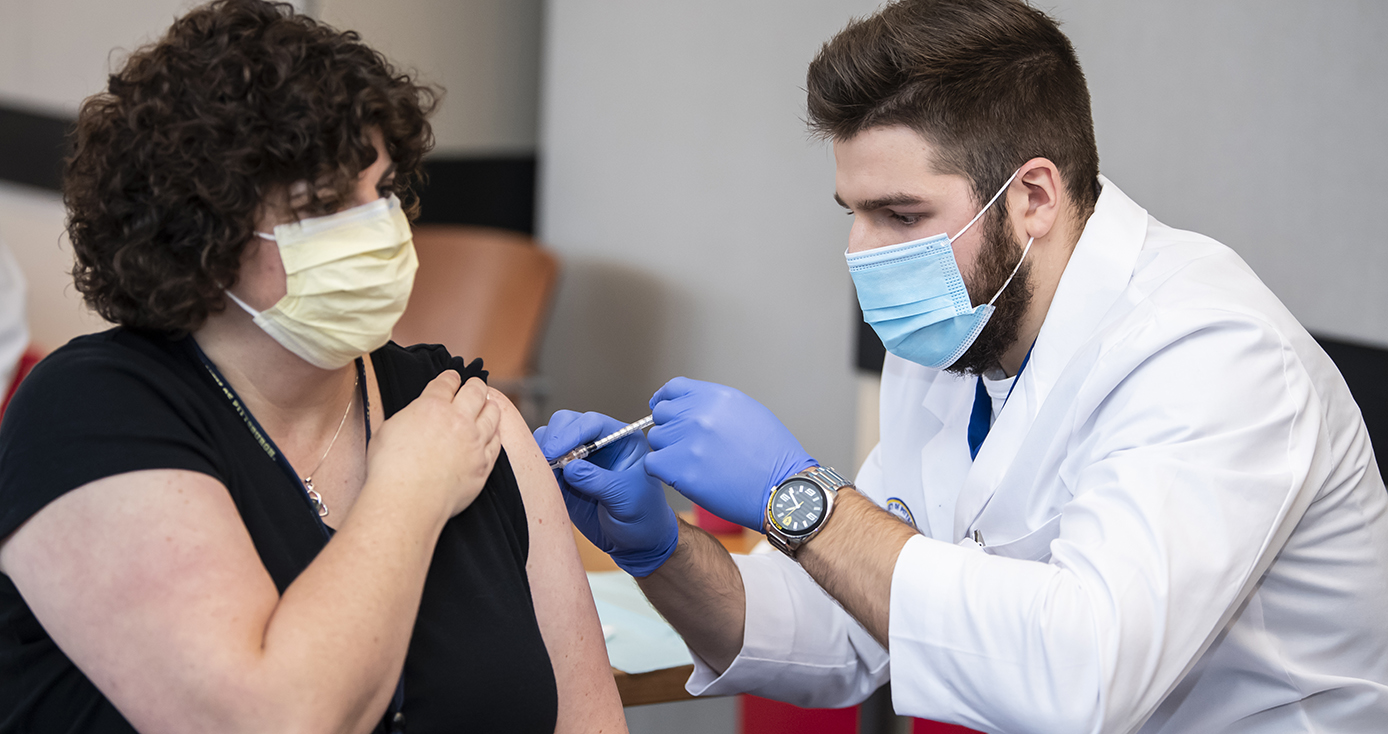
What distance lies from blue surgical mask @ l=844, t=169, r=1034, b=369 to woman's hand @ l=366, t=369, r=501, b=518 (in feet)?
1.79

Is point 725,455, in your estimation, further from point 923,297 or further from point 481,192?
point 481,192

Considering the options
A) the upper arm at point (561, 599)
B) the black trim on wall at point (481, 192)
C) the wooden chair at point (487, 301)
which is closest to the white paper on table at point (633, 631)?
the upper arm at point (561, 599)

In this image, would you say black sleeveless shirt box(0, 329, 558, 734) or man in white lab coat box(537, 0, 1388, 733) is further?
man in white lab coat box(537, 0, 1388, 733)

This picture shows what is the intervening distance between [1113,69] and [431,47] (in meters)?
2.62

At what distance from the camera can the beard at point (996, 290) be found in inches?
54.9

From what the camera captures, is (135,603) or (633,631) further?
(633,631)

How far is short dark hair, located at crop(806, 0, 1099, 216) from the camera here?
1357 mm

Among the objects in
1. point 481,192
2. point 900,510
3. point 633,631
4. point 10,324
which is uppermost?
point 900,510

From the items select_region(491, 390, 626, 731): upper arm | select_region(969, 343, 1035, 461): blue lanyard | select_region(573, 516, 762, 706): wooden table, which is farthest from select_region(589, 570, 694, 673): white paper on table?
select_region(969, 343, 1035, 461): blue lanyard

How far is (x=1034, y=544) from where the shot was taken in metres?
1.40

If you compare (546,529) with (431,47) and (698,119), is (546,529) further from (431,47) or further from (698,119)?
(431,47)

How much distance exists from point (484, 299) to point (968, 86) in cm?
249

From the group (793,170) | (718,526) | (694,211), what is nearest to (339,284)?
(718,526)

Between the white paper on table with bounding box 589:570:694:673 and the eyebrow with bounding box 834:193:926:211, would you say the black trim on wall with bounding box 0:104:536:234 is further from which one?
the eyebrow with bounding box 834:193:926:211
